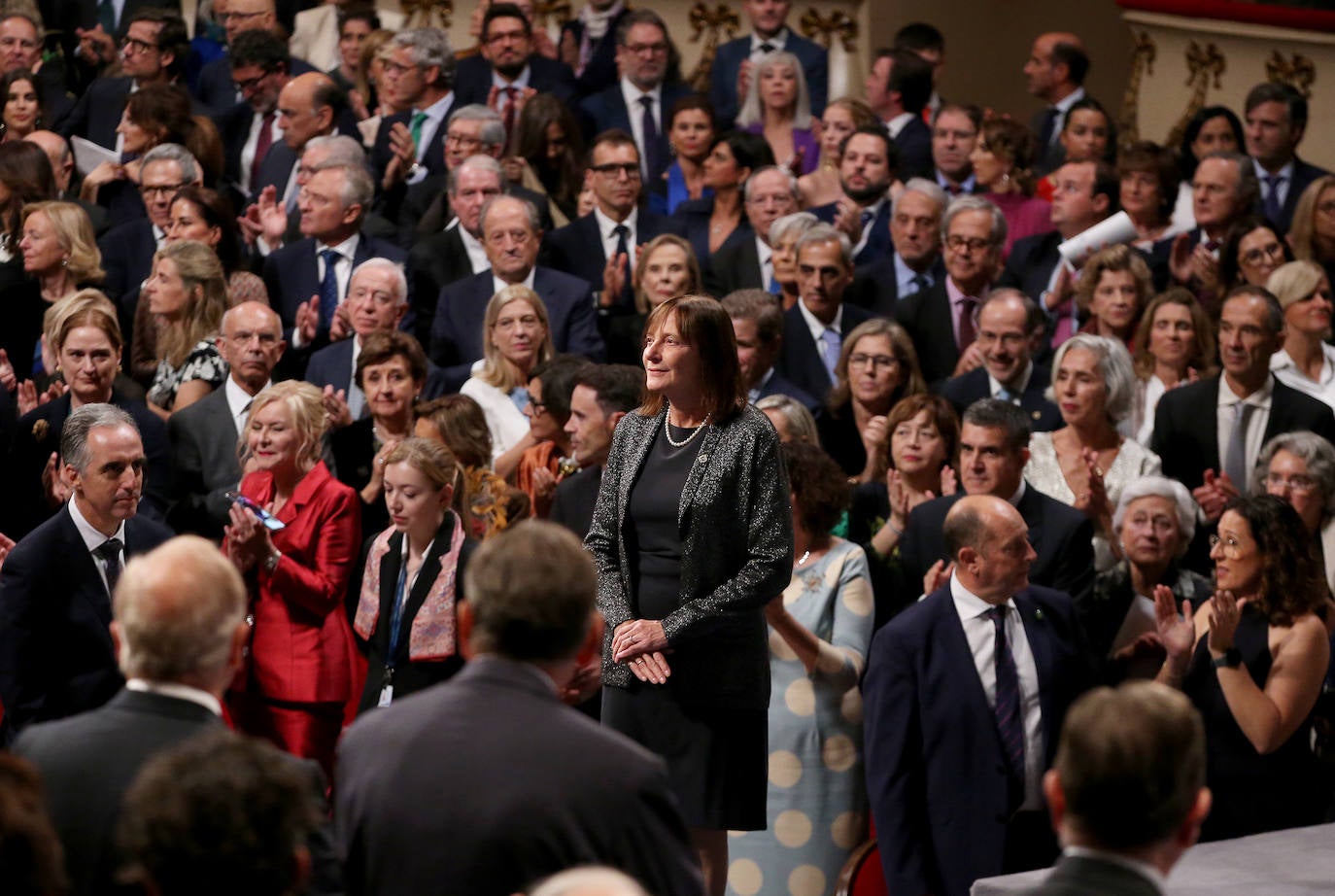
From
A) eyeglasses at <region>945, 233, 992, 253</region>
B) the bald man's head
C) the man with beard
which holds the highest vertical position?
the bald man's head

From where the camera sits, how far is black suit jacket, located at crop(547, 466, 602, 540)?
5625 mm

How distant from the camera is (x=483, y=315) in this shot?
7547mm

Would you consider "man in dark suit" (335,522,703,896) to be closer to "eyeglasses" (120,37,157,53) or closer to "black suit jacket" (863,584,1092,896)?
"black suit jacket" (863,584,1092,896)

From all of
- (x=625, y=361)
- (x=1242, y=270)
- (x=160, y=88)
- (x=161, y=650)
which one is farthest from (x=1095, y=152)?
(x=161, y=650)

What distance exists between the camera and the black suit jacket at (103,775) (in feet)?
8.84

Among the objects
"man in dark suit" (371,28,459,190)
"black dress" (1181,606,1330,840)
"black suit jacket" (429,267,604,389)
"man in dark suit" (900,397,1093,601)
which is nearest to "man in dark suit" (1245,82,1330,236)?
"black suit jacket" (429,267,604,389)

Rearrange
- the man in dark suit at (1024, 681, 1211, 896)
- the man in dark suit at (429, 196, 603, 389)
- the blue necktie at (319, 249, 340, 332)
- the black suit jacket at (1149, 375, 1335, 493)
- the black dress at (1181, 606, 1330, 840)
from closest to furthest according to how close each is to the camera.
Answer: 1. the man in dark suit at (1024, 681, 1211, 896)
2. the black dress at (1181, 606, 1330, 840)
3. the black suit jacket at (1149, 375, 1335, 493)
4. the man in dark suit at (429, 196, 603, 389)
5. the blue necktie at (319, 249, 340, 332)

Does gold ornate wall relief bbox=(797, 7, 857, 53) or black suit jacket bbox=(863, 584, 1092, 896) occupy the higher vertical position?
gold ornate wall relief bbox=(797, 7, 857, 53)

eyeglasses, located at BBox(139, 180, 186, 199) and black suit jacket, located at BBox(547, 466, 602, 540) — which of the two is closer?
black suit jacket, located at BBox(547, 466, 602, 540)

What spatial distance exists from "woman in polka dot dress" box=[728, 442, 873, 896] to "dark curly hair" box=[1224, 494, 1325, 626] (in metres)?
1.09

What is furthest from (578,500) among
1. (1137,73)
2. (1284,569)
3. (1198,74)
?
(1137,73)

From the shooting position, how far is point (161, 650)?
2756mm

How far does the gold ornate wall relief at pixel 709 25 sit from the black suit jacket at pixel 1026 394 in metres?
5.01

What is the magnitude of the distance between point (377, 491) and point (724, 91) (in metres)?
4.96
